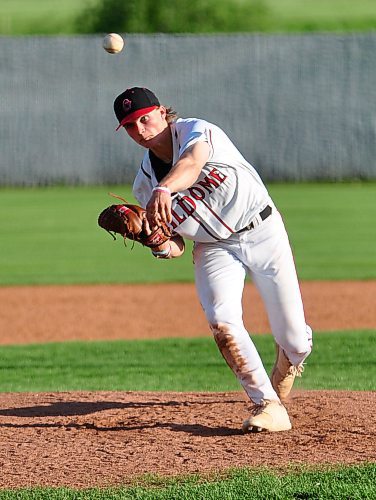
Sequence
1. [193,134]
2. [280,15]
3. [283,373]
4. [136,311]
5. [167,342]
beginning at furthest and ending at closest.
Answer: [280,15] < [136,311] < [167,342] < [283,373] < [193,134]

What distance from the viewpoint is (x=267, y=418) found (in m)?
5.32

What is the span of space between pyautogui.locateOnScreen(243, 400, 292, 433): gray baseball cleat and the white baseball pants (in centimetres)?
4

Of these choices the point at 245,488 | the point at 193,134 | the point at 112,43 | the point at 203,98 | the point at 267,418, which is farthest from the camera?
the point at 203,98

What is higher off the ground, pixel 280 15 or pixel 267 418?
pixel 267 418

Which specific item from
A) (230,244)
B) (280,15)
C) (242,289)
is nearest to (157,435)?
(242,289)

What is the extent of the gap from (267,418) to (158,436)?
0.59 metres

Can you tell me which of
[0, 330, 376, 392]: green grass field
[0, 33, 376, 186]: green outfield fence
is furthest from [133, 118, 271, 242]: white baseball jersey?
[0, 33, 376, 186]: green outfield fence

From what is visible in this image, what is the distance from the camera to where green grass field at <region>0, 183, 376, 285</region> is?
13305 millimetres

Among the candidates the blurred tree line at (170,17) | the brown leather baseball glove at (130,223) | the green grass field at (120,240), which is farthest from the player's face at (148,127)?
the blurred tree line at (170,17)

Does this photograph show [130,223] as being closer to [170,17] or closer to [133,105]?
[133,105]

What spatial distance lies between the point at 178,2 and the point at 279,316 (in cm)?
2863

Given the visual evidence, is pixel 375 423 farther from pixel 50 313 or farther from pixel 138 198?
pixel 50 313

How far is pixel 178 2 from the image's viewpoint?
3297 centimetres

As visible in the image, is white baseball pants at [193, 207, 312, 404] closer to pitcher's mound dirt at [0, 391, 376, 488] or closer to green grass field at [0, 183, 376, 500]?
pitcher's mound dirt at [0, 391, 376, 488]
